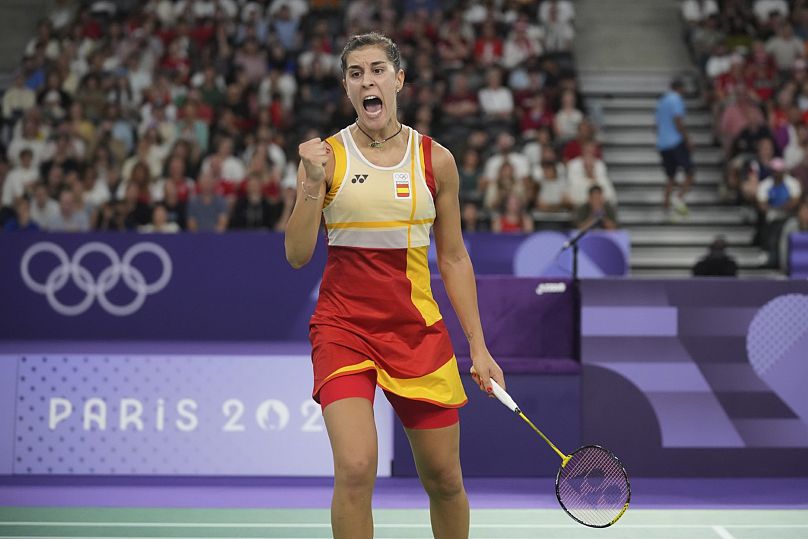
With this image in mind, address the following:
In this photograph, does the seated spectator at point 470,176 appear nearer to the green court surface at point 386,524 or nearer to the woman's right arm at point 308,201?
the green court surface at point 386,524

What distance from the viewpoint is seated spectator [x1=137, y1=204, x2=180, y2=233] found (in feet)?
37.2

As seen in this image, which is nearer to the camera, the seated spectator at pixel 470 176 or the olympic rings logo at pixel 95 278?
the olympic rings logo at pixel 95 278

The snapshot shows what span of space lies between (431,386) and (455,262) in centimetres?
43

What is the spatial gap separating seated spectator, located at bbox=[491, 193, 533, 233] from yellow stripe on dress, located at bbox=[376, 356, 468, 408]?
7.37 metres

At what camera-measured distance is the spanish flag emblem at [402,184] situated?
3947 millimetres

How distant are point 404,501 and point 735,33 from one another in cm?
1063

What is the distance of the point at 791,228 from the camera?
11492 millimetres

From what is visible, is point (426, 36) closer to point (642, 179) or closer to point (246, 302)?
point (642, 179)

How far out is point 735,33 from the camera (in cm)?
1569

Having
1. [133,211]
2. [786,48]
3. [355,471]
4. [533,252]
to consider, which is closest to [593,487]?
[355,471]

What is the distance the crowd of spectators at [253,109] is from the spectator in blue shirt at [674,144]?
3.08 feet

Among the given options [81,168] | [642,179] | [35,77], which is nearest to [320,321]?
[81,168]

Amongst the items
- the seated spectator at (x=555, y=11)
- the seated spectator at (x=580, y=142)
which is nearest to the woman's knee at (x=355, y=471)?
the seated spectator at (x=580, y=142)

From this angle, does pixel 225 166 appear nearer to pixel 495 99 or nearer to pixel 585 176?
pixel 495 99
